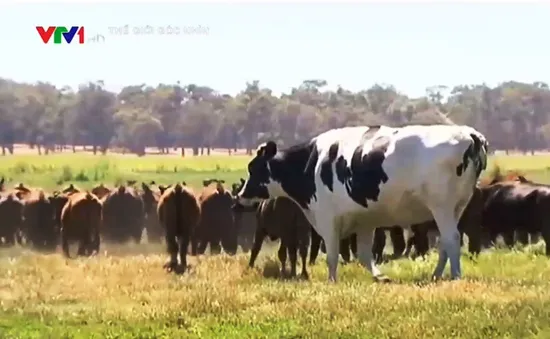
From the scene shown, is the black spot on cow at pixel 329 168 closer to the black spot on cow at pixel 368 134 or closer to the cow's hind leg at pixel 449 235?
the black spot on cow at pixel 368 134

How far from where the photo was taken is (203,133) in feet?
55.8

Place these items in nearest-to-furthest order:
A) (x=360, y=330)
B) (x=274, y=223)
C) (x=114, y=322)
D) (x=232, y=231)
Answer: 1. (x=360, y=330)
2. (x=114, y=322)
3. (x=274, y=223)
4. (x=232, y=231)

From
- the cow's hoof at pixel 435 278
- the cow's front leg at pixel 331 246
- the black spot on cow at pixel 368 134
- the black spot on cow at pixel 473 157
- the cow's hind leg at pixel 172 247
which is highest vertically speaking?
the black spot on cow at pixel 368 134

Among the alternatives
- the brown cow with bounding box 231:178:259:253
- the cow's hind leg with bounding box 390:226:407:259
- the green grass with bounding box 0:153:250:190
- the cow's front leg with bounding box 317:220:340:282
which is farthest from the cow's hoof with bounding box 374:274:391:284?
the brown cow with bounding box 231:178:259:253

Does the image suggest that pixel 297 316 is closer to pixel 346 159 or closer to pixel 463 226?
pixel 346 159

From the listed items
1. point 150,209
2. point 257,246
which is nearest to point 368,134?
point 257,246

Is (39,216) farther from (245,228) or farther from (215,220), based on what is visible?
(245,228)

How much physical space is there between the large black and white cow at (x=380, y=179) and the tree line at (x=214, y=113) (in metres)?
2.76

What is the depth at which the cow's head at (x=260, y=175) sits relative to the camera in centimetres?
1409

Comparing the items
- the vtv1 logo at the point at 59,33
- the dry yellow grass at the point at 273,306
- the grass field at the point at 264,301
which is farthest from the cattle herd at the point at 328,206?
the vtv1 logo at the point at 59,33

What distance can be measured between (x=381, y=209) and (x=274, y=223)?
8.77ft

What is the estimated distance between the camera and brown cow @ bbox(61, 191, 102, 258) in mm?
18000

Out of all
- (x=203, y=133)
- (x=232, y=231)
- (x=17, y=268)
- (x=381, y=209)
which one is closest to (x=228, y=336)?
(x=381, y=209)

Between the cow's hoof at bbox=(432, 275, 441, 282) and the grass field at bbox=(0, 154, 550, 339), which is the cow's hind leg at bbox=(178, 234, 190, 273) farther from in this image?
the cow's hoof at bbox=(432, 275, 441, 282)
